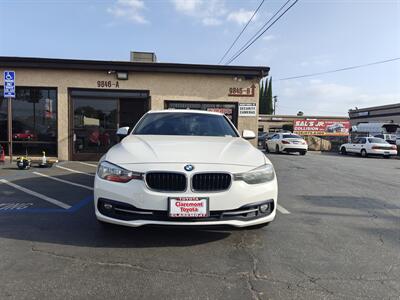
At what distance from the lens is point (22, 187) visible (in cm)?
738

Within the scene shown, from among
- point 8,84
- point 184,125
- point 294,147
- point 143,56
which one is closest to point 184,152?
point 184,125

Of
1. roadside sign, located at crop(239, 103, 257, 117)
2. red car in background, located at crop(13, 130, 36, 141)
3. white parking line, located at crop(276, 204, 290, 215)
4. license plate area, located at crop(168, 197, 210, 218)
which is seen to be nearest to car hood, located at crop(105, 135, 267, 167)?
license plate area, located at crop(168, 197, 210, 218)

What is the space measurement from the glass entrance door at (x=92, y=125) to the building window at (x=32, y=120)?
32.3 inches

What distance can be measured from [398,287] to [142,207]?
2492mm

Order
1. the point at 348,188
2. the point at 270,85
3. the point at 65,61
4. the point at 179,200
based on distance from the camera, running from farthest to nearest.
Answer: the point at 270,85
the point at 65,61
the point at 348,188
the point at 179,200

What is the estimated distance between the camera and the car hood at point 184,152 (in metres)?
3.73

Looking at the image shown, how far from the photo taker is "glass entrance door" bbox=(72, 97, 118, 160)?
13.2 metres

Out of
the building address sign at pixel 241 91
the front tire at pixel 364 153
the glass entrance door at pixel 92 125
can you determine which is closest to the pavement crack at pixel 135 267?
the glass entrance door at pixel 92 125

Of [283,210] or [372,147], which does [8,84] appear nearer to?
[283,210]

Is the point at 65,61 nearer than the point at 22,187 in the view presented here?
No

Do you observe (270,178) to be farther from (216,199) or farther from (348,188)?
(348,188)

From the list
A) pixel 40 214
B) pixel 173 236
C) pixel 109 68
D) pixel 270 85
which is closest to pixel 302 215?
pixel 173 236

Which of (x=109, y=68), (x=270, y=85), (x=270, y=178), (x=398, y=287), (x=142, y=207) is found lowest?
(x=398, y=287)

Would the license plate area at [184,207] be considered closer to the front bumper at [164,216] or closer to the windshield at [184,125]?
the front bumper at [164,216]
